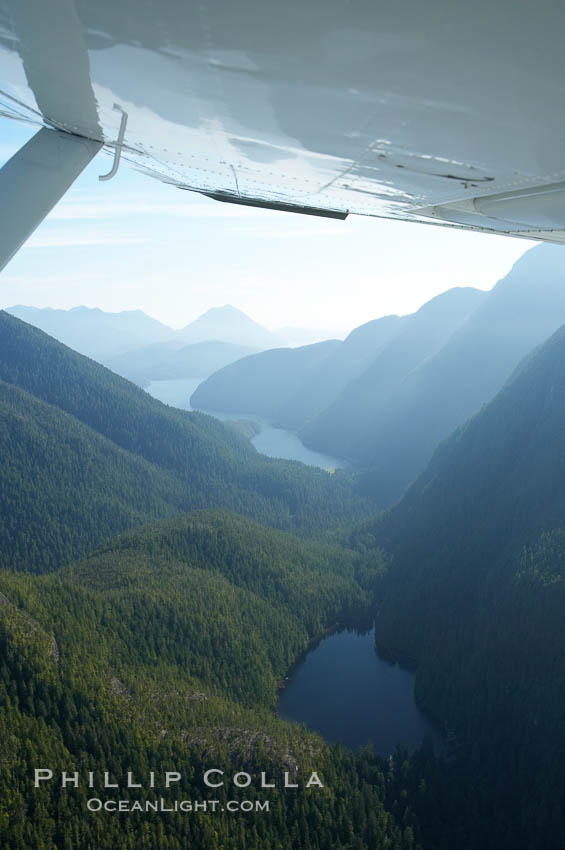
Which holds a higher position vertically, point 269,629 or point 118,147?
point 118,147

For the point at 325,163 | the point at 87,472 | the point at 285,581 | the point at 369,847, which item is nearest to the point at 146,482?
the point at 87,472

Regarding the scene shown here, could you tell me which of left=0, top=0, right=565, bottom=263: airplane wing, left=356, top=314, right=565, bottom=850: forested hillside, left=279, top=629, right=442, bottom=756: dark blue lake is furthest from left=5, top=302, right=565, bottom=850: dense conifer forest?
left=0, top=0, right=565, bottom=263: airplane wing

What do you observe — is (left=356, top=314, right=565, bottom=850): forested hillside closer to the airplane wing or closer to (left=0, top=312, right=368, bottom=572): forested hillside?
(left=0, top=312, right=368, bottom=572): forested hillside

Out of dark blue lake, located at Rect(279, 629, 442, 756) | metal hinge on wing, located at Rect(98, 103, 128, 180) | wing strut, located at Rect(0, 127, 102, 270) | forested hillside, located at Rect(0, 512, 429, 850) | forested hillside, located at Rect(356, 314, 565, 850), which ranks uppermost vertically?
forested hillside, located at Rect(356, 314, 565, 850)

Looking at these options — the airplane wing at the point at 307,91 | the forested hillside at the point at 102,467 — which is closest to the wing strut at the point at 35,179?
the airplane wing at the point at 307,91

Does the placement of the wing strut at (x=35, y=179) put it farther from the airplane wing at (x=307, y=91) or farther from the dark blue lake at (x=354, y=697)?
the dark blue lake at (x=354, y=697)

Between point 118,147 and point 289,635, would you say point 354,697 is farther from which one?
point 118,147

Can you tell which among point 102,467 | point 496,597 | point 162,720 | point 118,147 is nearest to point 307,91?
point 118,147
